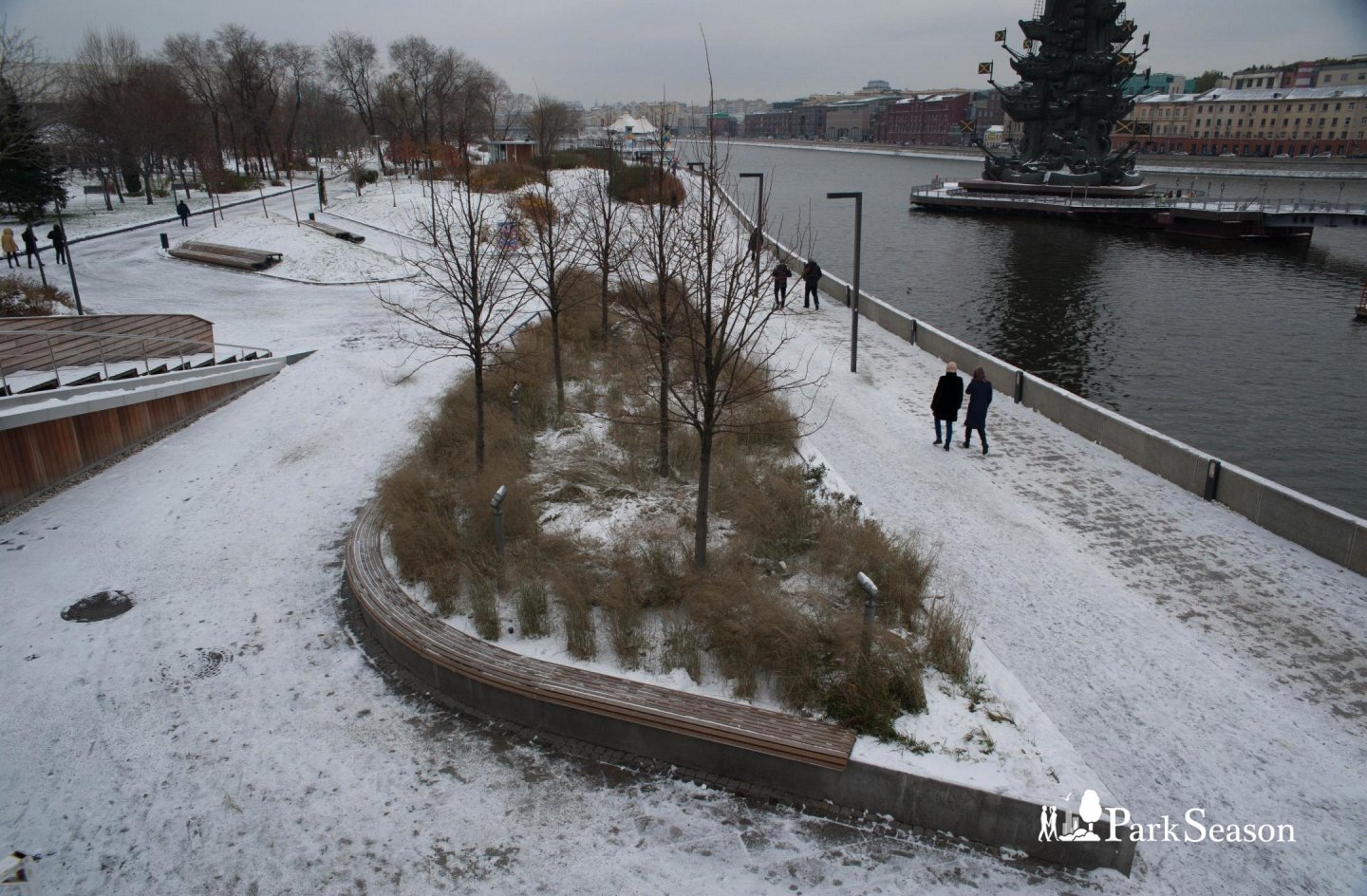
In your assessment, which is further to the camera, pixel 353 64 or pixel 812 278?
pixel 353 64

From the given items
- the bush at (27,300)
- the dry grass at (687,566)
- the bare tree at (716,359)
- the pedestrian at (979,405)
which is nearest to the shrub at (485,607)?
the dry grass at (687,566)

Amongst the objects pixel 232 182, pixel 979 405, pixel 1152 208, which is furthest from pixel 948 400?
pixel 1152 208

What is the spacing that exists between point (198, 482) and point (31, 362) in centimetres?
358

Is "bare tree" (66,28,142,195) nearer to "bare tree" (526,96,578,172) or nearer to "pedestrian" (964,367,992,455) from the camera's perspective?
"bare tree" (526,96,578,172)

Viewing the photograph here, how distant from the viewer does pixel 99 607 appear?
9.25 meters

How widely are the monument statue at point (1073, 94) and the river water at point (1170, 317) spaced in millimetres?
10830

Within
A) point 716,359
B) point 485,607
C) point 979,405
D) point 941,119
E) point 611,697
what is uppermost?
point 941,119

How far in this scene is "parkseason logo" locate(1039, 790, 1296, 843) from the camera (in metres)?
5.59

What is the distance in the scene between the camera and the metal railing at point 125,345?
13411mm

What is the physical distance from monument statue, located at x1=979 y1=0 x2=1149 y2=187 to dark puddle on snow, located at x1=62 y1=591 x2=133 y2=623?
78.9m

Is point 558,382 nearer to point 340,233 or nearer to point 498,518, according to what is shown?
point 498,518

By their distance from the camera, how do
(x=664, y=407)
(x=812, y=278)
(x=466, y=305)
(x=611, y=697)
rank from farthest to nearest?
(x=812, y=278) → (x=466, y=305) → (x=664, y=407) → (x=611, y=697)

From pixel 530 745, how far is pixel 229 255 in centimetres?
2825

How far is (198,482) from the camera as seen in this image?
1291cm
